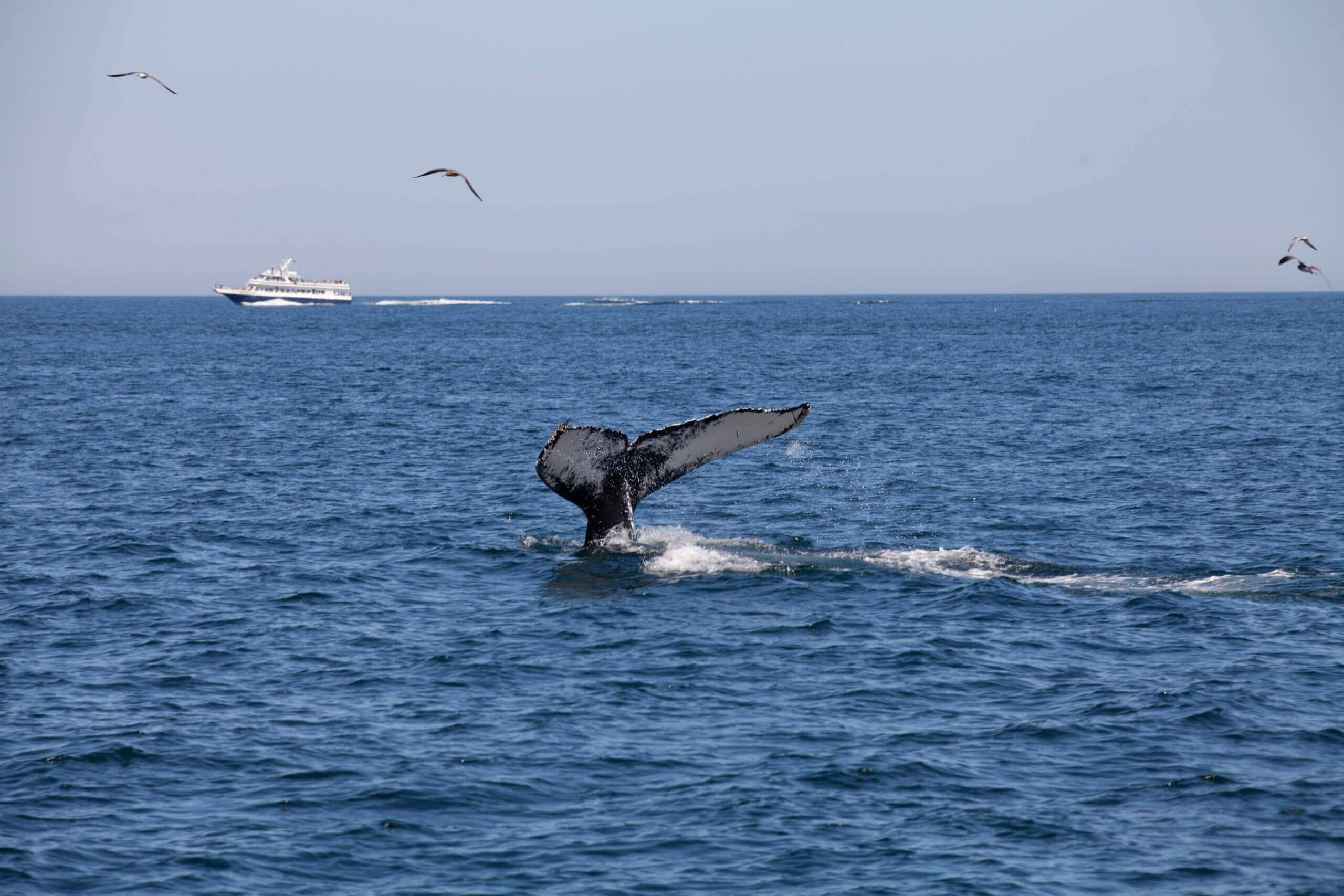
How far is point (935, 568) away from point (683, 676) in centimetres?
654

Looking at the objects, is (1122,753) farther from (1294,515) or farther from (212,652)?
(1294,515)

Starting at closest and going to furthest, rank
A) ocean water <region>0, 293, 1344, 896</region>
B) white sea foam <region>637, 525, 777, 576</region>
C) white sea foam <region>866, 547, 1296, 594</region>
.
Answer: ocean water <region>0, 293, 1344, 896</region>
white sea foam <region>866, 547, 1296, 594</region>
white sea foam <region>637, 525, 777, 576</region>

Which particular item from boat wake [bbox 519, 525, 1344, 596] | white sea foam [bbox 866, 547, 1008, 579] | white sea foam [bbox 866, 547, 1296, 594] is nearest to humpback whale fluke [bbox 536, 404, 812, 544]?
boat wake [bbox 519, 525, 1344, 596]

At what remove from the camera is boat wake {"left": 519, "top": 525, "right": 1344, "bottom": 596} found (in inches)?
758

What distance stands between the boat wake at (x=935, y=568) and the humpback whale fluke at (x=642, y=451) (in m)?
1.72

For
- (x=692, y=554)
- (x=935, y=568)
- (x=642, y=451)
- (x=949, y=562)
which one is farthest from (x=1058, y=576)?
(x=642, y=451)

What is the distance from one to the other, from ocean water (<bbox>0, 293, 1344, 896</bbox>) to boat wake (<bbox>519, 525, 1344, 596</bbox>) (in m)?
0.10

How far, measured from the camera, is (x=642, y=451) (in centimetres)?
1797

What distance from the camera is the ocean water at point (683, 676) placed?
11.0 meters

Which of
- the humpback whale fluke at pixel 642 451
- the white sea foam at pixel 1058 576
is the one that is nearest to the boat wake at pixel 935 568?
the white sea foam at pixel 1058 576

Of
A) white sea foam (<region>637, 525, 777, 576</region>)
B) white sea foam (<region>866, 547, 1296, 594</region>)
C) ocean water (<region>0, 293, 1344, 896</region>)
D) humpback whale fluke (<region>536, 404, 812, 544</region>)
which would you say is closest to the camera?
ocean water (<region>0, 293, 1344, 896</region>)

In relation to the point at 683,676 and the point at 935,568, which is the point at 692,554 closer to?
the point at 935,568

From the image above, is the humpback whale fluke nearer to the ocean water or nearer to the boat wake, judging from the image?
the ocean water

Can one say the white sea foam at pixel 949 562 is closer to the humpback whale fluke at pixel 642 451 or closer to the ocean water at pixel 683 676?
the ocean water at pixel 683 676
